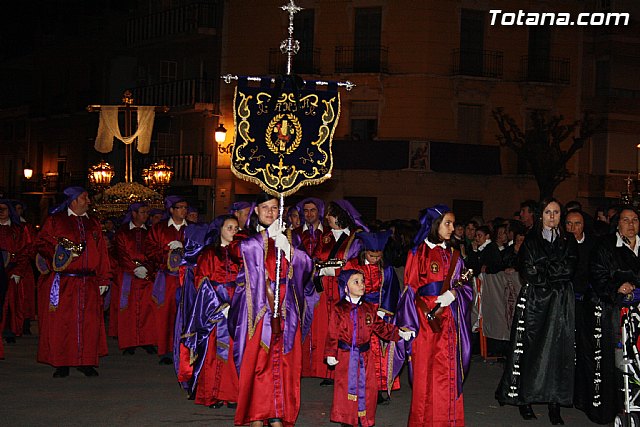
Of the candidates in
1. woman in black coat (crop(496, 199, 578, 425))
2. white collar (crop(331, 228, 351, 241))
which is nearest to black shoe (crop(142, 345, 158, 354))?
white collar (crop(331, 228, 351, 241))

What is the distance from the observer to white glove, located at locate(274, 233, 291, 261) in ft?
27.5

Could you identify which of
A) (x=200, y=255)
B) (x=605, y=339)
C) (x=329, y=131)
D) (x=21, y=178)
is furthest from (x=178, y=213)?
(x=21, y=178)

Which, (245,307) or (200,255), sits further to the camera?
(200,255)

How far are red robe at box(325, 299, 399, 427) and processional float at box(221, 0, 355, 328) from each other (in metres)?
1.24

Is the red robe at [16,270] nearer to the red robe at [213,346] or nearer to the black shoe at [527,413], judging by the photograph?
the red robe at [213,346]

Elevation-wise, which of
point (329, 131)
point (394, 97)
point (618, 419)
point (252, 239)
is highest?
point (394, 97)

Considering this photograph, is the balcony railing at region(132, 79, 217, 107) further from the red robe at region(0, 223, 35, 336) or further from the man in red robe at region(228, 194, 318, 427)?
the man in red robe at region(228, 194, 318, 427)

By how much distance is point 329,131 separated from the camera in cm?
882

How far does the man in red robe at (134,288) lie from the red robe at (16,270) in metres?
1.45

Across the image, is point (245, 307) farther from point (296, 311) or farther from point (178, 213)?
point (178, 213)

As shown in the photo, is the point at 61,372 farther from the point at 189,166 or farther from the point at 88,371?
the point at 189,166

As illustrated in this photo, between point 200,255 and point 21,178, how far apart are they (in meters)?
43.5

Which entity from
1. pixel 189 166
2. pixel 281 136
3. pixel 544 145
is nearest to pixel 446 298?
pixel 281 136

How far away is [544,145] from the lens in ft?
96.8
